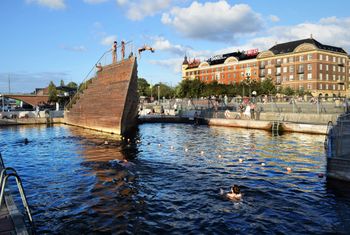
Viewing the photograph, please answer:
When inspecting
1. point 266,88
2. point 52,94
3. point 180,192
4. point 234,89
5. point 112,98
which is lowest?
point 180,192

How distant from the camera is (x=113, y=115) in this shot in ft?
112

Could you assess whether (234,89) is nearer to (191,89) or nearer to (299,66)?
(191,89)

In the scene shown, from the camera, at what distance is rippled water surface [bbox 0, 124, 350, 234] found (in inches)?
403

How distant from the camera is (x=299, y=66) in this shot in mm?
111438

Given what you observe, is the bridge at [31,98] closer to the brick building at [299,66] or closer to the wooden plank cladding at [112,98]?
the brick building at [299,66]

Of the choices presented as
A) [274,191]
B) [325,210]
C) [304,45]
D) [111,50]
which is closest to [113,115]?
[111,50]

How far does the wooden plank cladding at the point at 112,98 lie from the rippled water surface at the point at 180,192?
9.39 m

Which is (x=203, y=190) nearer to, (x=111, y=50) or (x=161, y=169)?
(x=161, y=169)

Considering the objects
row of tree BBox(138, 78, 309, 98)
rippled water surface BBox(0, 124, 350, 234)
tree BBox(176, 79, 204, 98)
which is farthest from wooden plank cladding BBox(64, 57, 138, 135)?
Result: tree BBox(176, 79, 204, 98)

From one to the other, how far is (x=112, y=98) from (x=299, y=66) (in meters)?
94.2

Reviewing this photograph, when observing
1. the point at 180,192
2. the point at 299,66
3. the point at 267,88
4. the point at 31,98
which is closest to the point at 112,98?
the point at 180,192

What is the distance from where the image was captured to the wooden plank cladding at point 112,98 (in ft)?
105

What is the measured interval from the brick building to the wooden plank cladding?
79.7 meters

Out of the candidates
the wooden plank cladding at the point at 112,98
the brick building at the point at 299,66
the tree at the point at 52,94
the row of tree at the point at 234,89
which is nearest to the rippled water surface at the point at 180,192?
the wooden plank cladding at the point at 112,98
